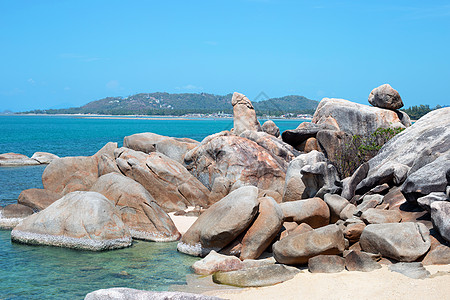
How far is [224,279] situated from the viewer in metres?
11.0

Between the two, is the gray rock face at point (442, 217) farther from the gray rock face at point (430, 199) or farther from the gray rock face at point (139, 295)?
the gray rock face at point (139, 295)

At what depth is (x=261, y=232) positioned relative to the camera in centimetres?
1284

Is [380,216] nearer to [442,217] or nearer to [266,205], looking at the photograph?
[442,217]

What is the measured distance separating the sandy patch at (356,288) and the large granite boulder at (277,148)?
434 inches

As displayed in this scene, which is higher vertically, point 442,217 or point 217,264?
point 442,217

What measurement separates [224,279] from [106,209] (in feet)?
17.6

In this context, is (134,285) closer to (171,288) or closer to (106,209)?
(171,288)

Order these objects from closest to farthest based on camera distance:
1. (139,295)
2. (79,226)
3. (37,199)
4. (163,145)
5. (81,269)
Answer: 1. (139,295)
2. (81,269)
3. (79,226)
4. (37,199)
5. (163,145)

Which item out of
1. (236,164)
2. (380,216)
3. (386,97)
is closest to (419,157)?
(380,216)

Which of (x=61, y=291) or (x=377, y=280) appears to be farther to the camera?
(x=61, y=291)

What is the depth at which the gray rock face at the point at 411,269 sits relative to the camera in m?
9.91

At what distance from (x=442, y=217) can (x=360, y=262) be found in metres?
2.16

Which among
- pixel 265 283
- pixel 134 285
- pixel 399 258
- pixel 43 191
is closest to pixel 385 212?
pixel 399 258

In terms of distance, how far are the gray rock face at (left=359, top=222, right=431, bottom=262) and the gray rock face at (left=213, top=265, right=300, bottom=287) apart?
6.51 ft
